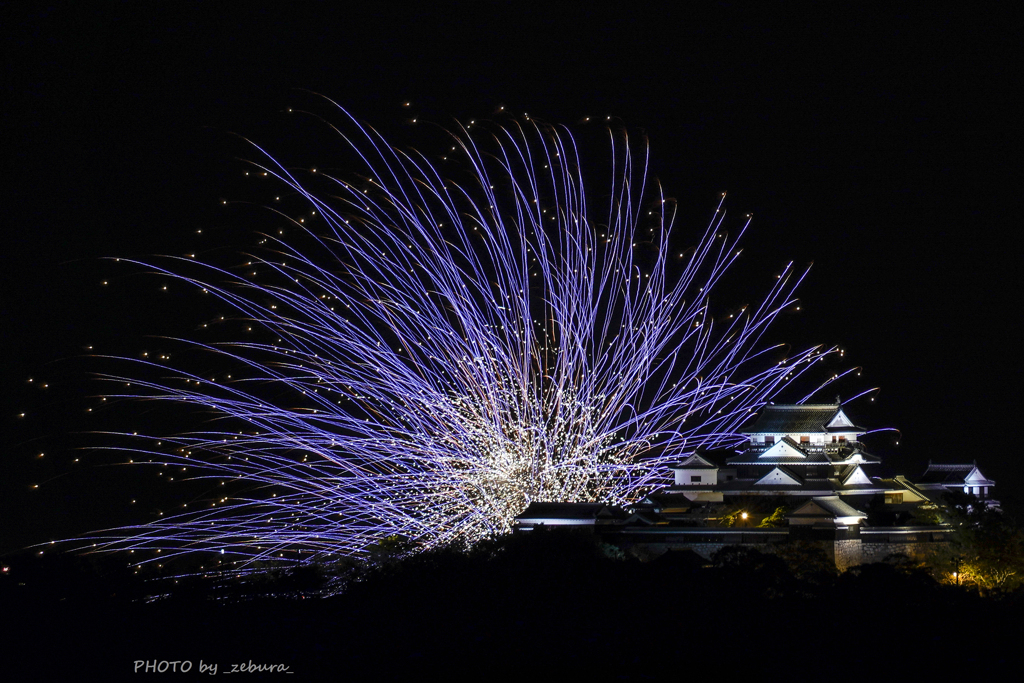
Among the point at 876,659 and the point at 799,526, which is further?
the point at 799,526

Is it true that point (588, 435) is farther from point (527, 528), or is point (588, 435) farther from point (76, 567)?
point (76, 567)

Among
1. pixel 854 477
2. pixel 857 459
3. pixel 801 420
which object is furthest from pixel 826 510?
pixel 801 420

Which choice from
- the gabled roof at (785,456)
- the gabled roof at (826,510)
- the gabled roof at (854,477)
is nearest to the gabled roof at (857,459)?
the gabled roof at (854,477)

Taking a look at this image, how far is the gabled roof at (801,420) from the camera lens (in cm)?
3797

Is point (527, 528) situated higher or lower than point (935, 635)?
higher

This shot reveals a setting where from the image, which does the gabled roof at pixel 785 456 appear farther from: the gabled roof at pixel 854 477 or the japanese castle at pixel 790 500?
the gabled roof at pixel 854 477

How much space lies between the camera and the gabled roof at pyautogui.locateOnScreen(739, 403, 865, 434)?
38.0 m

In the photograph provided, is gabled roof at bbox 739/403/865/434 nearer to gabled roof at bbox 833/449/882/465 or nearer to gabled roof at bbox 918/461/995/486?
gabled roof at bbox 833/449/882/465

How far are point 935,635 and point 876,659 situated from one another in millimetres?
1870

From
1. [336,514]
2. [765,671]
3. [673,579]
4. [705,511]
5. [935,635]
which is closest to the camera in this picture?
[765,671]

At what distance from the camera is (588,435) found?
2419 cm

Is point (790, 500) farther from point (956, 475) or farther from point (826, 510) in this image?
point (956, 475)

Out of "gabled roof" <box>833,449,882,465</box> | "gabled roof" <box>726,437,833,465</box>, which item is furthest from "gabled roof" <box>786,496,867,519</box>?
"gabled roof" <box>833,449,882,465</box>

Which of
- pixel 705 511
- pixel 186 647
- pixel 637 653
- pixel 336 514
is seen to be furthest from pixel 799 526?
pixel 186 647
